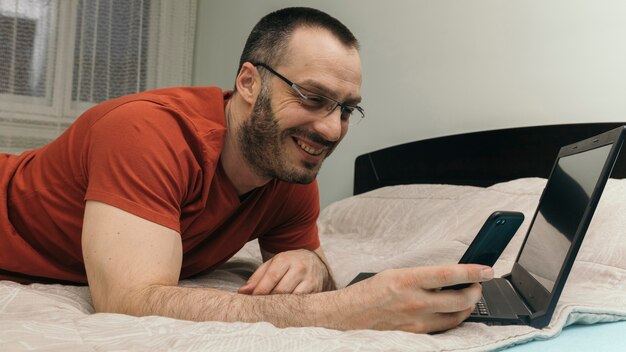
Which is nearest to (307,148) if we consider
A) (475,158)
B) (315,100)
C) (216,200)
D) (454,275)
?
(315,100)

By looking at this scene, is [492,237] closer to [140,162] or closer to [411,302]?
[411,302]

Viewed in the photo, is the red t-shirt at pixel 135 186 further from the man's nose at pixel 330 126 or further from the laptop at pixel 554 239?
the laptop at pixel 554 239

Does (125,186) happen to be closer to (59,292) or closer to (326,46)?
(59,292)

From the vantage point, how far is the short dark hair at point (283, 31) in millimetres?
1152

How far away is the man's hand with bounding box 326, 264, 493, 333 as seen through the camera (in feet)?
2.27

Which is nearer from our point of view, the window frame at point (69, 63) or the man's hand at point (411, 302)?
the man's hand at point (411, 302)

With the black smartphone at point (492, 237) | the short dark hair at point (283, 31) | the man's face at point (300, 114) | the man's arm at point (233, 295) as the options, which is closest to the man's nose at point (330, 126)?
the man's face at point (300, 114)

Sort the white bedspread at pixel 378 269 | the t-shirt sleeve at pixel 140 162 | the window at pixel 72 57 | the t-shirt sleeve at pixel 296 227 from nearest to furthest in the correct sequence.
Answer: the white bedspread at pixel 378 269 < the t-shirt sleeve at pixel 140 162 < the t-shirt sleeve at pixel 296 227 < the window at pixel 72 57

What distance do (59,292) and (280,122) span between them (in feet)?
1.67

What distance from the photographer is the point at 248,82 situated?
1.20m

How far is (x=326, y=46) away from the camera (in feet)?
3.65

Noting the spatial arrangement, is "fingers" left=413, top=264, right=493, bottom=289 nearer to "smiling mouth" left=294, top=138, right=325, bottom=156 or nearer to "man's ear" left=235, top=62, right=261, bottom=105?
"smiling mouth" left=294, top=138, right=325, bottom=156

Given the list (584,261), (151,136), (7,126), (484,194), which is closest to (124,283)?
(151,136)

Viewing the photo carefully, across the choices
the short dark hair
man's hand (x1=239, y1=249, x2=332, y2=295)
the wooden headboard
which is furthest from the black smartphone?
the wooden headboard
